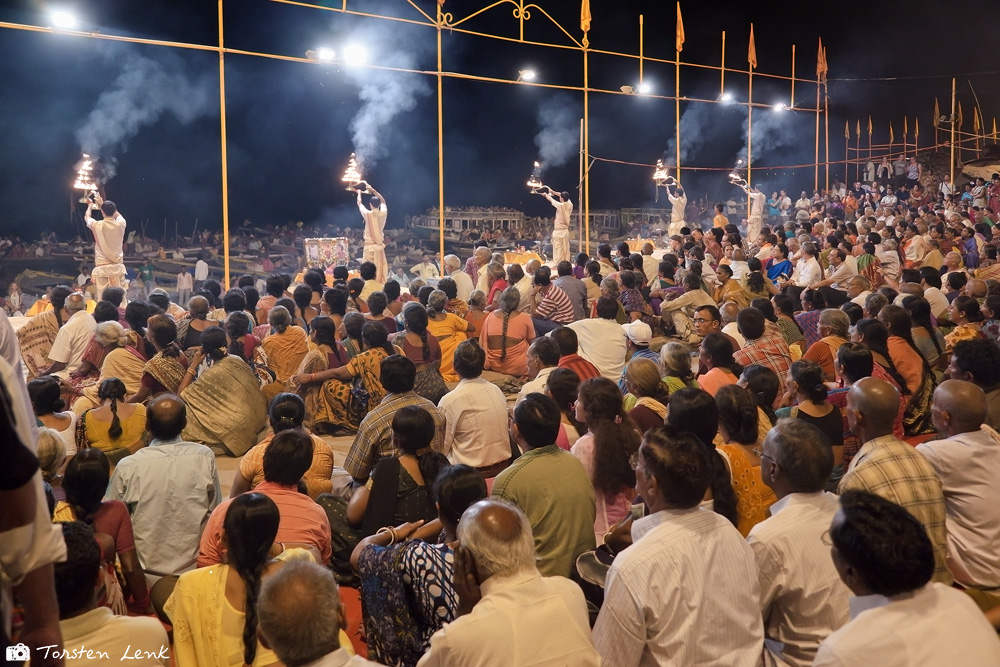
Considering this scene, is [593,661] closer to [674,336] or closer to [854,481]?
[854,481]

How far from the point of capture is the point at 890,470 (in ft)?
11.9

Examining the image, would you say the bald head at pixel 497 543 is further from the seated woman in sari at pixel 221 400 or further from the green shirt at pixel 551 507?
the seated woman in sari at pixel 221 400

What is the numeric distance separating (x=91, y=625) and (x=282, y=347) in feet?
16.7

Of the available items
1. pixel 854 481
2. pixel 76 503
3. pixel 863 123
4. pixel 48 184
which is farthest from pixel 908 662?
pixel 863 123

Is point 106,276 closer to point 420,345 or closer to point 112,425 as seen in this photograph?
point 420,345

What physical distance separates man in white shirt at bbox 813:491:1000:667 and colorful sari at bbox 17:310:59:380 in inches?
294

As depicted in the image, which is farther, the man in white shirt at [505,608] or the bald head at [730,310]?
the bald head at [730,310]

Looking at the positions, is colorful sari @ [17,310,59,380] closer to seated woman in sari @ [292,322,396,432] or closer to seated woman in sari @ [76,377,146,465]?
seated woman in sari @ [292,322,396,432]

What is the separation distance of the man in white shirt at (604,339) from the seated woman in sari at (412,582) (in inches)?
175

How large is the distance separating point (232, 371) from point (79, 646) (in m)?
4.26

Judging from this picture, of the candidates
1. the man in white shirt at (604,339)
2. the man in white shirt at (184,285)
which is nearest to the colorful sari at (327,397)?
the man in white shirt at (604,339)

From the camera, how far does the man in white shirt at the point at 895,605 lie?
2.22 m

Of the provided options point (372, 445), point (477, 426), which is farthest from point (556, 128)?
point (372, 445)

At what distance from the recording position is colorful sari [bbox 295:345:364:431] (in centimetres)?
731
